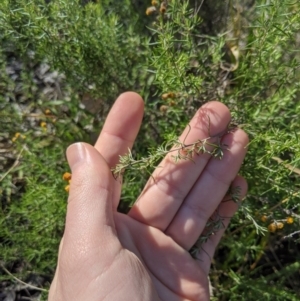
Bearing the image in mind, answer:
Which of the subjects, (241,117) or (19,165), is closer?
(241,117)

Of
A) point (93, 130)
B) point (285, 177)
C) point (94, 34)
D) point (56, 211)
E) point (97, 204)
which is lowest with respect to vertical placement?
point (56, 211)

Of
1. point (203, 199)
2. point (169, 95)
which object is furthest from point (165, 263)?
point (169, 95)

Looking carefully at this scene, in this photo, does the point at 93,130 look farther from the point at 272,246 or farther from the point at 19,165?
the point at 272,246

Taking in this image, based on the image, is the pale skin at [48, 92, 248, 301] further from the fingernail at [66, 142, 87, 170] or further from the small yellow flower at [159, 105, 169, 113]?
the small yellow flower at [159, 105, 169, 113]

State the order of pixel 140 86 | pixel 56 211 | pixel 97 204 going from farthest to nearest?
1. pixel 140 86
2. pixel 56 211
3. pixel 97 204

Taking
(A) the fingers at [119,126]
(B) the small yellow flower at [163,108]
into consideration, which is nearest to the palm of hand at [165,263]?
(A) the fingers at [119,126]

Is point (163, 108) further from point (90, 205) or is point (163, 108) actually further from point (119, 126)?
point (90, 205)

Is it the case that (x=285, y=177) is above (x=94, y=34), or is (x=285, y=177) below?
below

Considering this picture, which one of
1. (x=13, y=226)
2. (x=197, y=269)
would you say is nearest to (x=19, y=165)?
(x=13, y=226)

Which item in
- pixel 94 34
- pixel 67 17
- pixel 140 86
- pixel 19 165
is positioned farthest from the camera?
pixel 19 165
